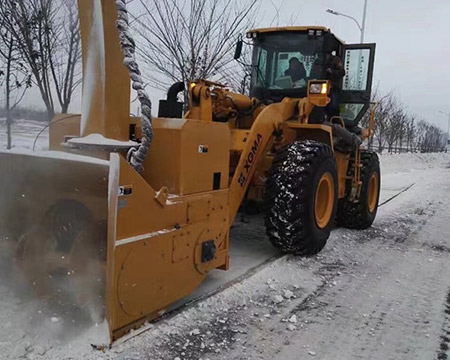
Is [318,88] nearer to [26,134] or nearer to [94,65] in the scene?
[94,65]

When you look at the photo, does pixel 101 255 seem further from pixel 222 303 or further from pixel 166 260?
pixel 222 303

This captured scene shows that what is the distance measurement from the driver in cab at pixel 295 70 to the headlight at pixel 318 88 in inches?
27.7

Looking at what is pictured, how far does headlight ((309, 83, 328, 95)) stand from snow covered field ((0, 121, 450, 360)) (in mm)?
1805

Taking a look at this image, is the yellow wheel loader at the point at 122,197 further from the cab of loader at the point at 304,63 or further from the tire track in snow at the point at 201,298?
the cab of loader at the point at 304,63

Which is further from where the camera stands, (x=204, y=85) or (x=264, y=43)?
(x=264, y=43)

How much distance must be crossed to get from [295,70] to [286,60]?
0.67ft

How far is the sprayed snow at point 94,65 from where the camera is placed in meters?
3.12

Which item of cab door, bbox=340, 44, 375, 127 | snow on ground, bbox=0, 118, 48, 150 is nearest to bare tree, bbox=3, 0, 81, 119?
snow on ground, bbox=0, 118, 48, 150

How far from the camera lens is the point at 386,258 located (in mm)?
5523

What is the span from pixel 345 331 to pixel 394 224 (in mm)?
4626

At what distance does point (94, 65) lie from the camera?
321cm

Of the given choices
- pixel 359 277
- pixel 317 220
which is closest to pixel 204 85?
pixel 317 220

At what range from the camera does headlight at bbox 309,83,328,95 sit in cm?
513

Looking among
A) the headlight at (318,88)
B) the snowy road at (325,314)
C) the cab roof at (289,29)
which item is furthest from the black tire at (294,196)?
the cab roof at (289,29)
